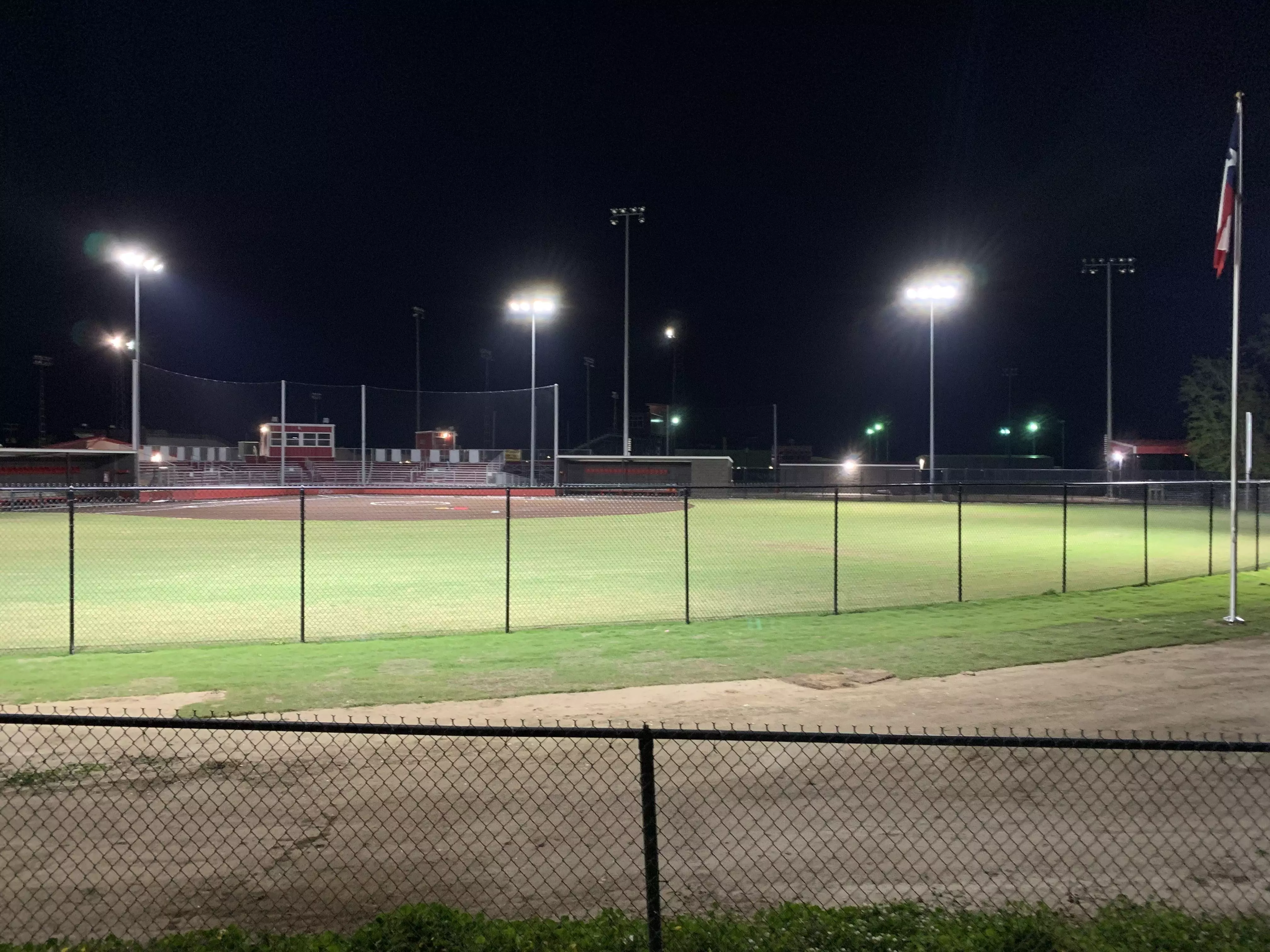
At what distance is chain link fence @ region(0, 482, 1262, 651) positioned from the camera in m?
13.4

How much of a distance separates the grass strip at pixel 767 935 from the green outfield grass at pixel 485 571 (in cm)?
841

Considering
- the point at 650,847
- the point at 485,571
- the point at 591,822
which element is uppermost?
the point at 650,847

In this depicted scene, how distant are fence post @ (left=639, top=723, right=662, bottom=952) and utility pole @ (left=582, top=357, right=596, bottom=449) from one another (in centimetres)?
8647

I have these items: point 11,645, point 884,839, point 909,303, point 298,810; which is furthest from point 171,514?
point 909,303

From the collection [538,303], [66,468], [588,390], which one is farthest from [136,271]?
[588,390]

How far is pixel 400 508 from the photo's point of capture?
140ft

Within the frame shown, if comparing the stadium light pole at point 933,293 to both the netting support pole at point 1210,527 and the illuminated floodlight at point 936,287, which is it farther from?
the netting support pole at point 1210,527

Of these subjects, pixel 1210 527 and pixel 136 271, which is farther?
pixel 136 271

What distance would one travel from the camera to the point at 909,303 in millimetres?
58031

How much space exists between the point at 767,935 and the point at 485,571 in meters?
15.6

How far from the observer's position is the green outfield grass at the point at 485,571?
531 inches

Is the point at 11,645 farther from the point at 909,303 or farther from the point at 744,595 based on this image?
the point at 909,303

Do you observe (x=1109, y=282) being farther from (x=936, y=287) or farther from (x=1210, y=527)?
(x=1210, y=527)

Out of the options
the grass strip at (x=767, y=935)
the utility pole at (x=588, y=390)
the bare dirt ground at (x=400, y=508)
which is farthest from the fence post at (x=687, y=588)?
the utility pole at (x=588, y=390)
